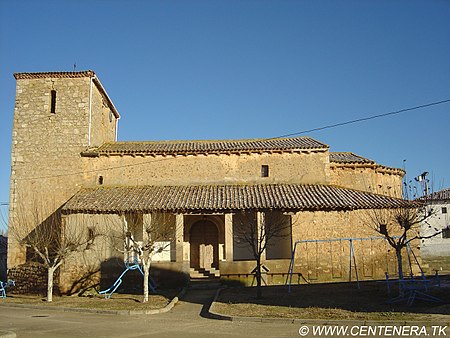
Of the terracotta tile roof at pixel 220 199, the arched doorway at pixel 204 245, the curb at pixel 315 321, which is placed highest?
the terracotta tile roof at pixel 220 199

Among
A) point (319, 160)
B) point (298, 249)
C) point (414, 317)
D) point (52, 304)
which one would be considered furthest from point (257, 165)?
point (414, 317)

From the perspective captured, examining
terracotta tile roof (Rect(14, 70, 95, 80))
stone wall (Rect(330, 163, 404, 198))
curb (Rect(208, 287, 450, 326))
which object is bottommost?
curb (Rect(208, 287, 450, 326))

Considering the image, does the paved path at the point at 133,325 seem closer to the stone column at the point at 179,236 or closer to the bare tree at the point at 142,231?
the bare tree at the point at 142,231

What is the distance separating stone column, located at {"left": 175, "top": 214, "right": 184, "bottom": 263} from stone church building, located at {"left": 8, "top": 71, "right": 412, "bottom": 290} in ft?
0.15

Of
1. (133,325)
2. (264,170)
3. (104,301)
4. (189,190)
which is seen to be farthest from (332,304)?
(264,170)

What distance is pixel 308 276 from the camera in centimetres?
1980

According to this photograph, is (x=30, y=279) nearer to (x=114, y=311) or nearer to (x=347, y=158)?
(x=114, y=311)

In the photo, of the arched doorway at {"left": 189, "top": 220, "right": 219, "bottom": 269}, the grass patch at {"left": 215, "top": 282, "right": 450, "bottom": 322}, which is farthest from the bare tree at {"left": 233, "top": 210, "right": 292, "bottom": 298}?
the grass patch at {"left": 215, "top": 282, "right": 450, "bottom": 322}

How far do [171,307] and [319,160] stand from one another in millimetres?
11712

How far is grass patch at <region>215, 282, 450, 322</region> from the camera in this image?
11086 millimetres

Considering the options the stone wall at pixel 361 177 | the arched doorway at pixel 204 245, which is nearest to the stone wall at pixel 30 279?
the arched doorway at pixel 204 245

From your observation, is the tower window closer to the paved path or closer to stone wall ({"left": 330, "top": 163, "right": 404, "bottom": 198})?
the paved path

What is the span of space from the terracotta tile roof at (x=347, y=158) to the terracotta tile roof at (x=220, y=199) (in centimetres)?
225

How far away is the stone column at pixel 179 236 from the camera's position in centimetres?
1969
